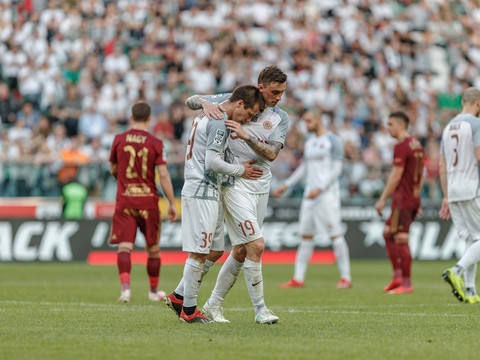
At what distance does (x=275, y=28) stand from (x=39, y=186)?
10695 mm

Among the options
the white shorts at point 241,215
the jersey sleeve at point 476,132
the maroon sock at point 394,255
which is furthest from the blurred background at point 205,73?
the white shorts at point 241,215

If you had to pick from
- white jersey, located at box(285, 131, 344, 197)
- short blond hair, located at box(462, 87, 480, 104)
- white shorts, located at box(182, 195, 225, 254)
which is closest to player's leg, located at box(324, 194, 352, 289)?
white jersey, located at box(285, 131, 344, 197)

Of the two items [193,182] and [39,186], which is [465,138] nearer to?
[193,182]

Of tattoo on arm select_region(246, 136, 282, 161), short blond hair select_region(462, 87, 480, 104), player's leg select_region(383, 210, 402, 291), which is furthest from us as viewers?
player's leg select_region(383, 210, 402, 291)

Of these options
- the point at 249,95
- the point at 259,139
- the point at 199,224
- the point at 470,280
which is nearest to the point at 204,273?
the point at 199,224

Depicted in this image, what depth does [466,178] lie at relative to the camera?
1116 cm

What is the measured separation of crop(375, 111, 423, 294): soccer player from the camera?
42.8 feet

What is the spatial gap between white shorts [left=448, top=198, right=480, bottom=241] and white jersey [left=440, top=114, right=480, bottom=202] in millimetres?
103

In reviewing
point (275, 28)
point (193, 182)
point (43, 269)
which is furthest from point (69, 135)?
point (193, 182)

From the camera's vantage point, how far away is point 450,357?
6.25 meters

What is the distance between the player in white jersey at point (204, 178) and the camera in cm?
805

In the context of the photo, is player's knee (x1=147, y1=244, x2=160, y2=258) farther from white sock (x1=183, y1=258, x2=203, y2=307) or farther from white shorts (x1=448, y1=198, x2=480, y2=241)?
white shorts (x1=448, y1=198, x2=480, y2=241)

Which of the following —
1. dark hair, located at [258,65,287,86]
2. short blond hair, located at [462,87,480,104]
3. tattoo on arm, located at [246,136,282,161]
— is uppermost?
dark hair, located at [258,65,287,86]

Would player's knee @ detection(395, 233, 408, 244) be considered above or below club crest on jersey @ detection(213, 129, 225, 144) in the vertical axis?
below
